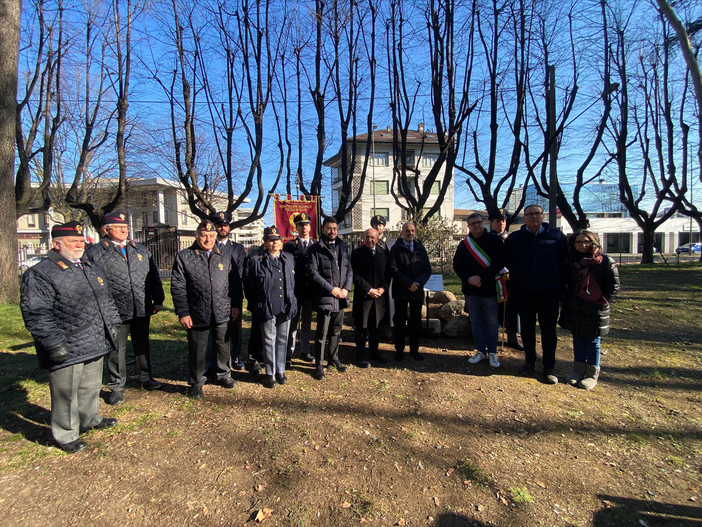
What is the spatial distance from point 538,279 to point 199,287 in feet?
12.6

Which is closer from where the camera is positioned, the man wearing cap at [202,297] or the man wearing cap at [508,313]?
the man wearing cap at [202,297]

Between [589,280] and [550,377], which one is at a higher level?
[589,280]

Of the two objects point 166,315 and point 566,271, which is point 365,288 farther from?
point 166,315

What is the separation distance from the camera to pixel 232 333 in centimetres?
Answer: 466

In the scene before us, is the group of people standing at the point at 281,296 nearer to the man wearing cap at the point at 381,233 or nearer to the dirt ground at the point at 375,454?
the man wearing cap at the point at 381,233

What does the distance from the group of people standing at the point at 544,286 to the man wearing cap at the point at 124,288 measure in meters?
3.85

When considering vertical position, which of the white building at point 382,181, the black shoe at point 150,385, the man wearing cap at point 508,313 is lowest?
the black shoe at point 150,385

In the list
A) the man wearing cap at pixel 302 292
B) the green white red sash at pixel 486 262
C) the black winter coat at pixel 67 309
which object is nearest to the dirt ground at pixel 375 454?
the man wearing cap at pixel 302 292

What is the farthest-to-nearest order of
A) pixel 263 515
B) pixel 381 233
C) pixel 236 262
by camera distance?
pixel 381 233 < pixel 236 262 < pixel 263 515

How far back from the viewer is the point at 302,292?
190 inches

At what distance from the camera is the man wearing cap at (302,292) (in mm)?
4793

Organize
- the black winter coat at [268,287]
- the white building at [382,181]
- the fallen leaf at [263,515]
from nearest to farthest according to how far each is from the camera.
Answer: the fallen leaf at [263,515], the black winter coat at [268,287], the white building at [382,181]

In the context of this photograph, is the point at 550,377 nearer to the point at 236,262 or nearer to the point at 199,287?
the point at 236,262

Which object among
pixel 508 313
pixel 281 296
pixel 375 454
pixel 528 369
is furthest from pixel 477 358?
pixel 281 296
